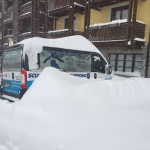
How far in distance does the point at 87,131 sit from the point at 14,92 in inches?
115

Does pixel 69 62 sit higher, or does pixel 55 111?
pixel 69 62

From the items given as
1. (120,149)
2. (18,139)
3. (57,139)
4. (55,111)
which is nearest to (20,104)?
(55,111)

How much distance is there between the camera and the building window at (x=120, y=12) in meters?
11.8

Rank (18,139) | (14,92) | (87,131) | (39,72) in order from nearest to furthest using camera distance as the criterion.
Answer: (18,139) < (87,131) < (39,72) < (14,92)

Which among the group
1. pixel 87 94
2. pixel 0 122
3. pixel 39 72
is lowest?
pixel 0 122

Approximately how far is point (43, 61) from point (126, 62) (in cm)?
838

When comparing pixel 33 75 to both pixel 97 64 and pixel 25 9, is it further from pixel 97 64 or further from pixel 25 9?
pixel 25 9

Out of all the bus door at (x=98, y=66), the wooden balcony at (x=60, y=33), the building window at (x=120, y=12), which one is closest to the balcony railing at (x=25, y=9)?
the wooden balcony at (x=60, y=33)

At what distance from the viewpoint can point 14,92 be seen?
4.80 m

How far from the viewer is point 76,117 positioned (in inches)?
126

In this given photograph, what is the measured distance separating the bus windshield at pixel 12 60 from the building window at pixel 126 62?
8555mm

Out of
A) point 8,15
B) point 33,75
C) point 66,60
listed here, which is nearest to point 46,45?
point 66,60

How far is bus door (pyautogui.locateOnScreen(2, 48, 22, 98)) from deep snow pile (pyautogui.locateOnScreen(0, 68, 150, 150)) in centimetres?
89

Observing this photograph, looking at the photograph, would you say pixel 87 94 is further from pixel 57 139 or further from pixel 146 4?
pixel 146 4
